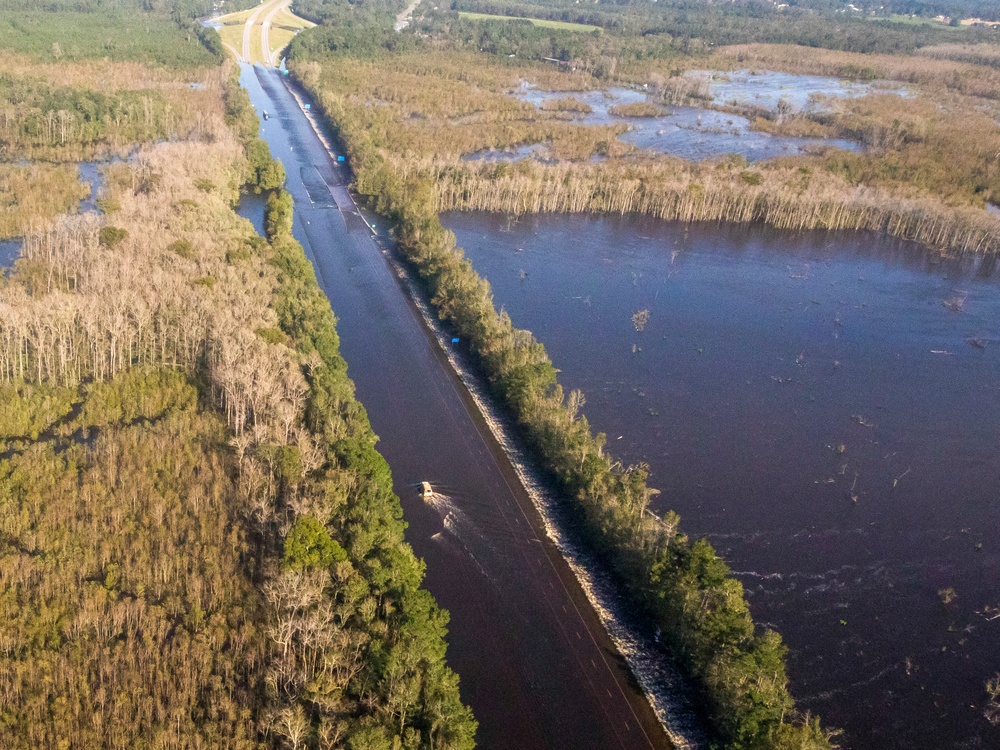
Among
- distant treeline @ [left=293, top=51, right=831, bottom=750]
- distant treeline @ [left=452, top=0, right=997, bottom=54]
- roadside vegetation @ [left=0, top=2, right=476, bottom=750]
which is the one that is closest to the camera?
roadside vegetation @ [left=0, top=2, right=476, bottom=750]

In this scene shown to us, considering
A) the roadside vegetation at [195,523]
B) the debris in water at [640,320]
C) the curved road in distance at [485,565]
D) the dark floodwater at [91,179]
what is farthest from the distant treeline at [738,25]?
the roadside vegetation at [195,523]

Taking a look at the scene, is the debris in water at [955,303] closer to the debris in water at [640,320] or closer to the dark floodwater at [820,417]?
the dark floodwater at [820,417]

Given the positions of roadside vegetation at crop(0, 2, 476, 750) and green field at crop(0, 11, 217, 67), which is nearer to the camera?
roadside vegetation at crop(0, 2, 476, 750)

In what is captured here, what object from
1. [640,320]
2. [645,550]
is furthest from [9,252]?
[645,550]

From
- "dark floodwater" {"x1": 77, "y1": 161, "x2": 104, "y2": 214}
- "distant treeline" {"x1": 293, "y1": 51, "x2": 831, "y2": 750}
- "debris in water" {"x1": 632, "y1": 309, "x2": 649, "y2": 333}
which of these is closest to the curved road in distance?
"distant treeline" {"x1": 293, "y1": 51, "x2": 831, "y2": 750}

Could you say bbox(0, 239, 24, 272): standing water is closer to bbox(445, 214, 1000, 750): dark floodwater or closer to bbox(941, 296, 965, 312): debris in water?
bbox(445, 214, 1000, 750): dark floodwater

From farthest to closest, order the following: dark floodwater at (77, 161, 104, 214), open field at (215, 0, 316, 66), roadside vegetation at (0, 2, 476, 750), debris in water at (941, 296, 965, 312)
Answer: open field at (215, 0, 316, 66) → dark floodwater at (77, 161, 104, 214) → debris in water at (941, 296, 965, 312) → roadside vegetation at (0, 2, 476, 750)

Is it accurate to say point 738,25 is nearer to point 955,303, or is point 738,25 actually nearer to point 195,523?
point 955,303
